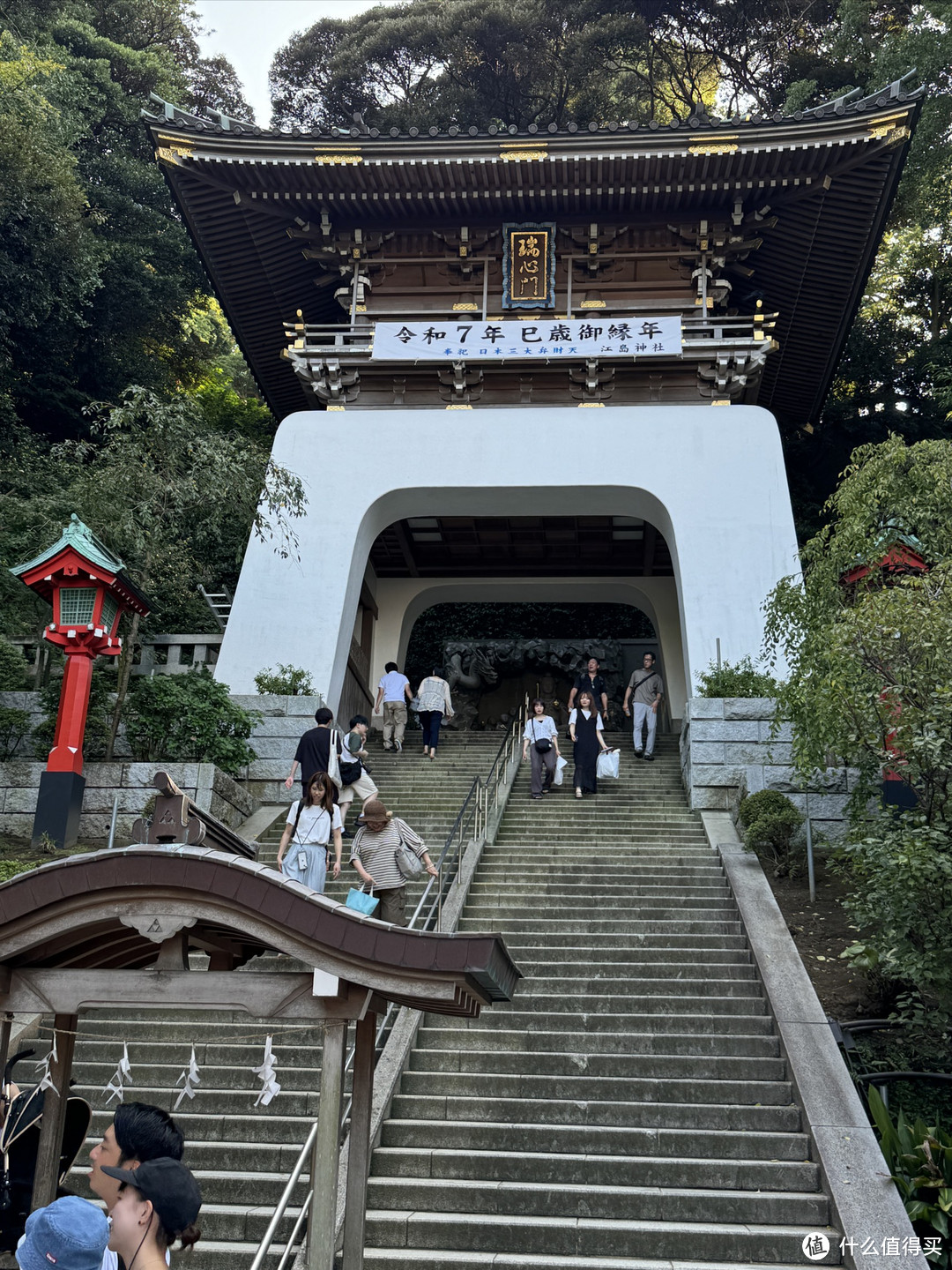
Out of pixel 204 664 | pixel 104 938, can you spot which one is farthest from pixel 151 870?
pixel 204 664

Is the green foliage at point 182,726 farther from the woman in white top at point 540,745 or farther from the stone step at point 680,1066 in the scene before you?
the stone step at point 680,1066

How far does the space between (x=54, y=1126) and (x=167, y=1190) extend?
2020mm

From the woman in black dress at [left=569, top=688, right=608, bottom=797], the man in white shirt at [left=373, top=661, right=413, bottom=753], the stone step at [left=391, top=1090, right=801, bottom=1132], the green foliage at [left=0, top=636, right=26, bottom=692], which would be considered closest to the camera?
the stone step at [left=391, top=1090, right=801, bottom=1132]

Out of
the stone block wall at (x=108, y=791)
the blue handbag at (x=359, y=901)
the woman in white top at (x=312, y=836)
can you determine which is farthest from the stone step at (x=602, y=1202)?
the stone block wall at (x=108, y=791)

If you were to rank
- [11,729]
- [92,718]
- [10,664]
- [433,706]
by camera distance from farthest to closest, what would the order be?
[433,706]
[10,664]
[11,729]
[92,718]

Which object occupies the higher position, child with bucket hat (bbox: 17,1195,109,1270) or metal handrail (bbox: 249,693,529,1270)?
metal handrail (bbox: 249,693,529,1270)

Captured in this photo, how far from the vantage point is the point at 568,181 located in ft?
51.4

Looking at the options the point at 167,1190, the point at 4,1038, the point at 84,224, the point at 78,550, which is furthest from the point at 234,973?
the point at 84,224

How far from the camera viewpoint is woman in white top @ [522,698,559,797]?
1292cm

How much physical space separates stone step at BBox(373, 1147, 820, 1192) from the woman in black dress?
6.51 meters

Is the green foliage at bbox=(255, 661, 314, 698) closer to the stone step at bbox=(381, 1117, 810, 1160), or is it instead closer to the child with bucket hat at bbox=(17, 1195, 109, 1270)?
the stone step at bbox=(381, 1117, 810, 1160)

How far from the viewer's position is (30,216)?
1948cm

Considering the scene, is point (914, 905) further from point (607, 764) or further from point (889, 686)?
point (607, 764)

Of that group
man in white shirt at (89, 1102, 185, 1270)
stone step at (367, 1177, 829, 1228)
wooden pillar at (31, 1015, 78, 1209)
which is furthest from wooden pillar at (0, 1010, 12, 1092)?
stone step at (367, 1177, 829, 1228)
